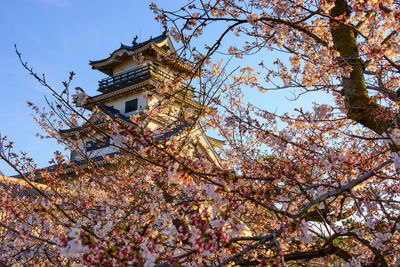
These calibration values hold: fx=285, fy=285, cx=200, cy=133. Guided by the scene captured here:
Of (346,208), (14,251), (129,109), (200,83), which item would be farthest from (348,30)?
(129,109)

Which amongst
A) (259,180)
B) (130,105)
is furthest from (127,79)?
(259,180)

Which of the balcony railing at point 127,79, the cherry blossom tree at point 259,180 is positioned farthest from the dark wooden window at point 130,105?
the cherry blossom tree at point 259,180

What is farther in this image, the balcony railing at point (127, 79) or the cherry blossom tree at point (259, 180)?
the balcony railing at point (127, 79)

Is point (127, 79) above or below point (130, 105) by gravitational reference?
above

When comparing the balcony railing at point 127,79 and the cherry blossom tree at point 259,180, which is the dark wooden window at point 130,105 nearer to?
the balcony railing at point 127,79

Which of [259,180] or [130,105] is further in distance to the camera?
[130,105]

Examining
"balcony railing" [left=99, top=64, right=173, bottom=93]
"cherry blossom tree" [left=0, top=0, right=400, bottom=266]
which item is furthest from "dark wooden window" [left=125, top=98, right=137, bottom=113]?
"cherry blossom tree" [left=0, top=0, right=400, bottom=266]

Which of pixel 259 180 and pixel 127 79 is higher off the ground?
pixel 127 79

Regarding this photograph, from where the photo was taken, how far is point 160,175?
22.0ft

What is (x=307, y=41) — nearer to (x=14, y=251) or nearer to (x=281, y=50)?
(x=281, y=50)

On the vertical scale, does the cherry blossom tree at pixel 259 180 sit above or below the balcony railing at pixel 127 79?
below

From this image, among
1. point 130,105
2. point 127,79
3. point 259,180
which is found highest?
point 127,79

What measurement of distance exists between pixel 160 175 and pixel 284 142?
3.49 meters

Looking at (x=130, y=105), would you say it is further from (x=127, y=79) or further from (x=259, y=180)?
(x=259, y=180)
